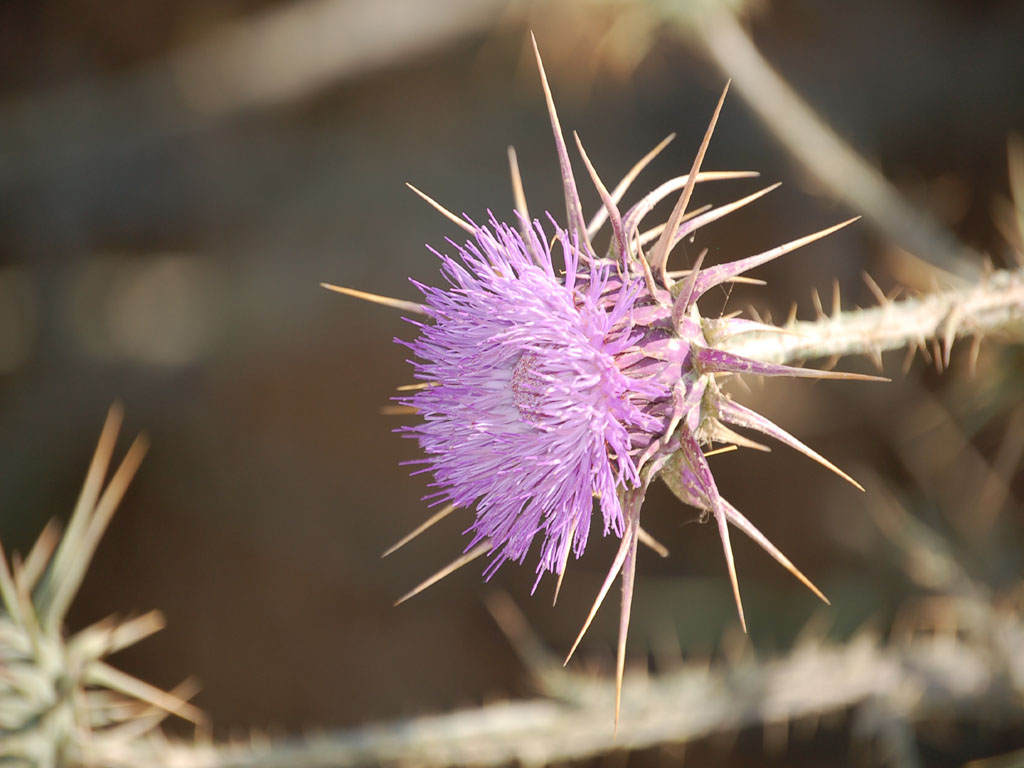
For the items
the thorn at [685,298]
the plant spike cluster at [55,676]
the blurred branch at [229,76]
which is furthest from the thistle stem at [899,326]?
the blurred branch at [229,76]

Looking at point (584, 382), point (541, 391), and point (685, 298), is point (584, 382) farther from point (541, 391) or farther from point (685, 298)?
point (685, 298)

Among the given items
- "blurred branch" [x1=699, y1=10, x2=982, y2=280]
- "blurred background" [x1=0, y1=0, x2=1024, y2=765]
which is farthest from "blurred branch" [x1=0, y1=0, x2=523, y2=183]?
"blurred branch" [x1=699, y1=10, x2=982, y2=280]

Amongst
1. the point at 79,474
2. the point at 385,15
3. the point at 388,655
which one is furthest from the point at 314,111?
the point at 388,655

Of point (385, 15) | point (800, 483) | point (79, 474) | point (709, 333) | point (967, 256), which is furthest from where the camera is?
point (79, 474)

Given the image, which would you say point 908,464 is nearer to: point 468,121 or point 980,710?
point 980,710

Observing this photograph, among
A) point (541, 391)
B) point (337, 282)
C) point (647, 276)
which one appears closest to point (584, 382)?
point (541, 391)

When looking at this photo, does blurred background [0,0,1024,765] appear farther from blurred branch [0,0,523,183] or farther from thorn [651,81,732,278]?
thorn [651,81,732,278]

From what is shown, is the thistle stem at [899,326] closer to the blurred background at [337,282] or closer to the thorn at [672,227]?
the thorn at [672,227]
